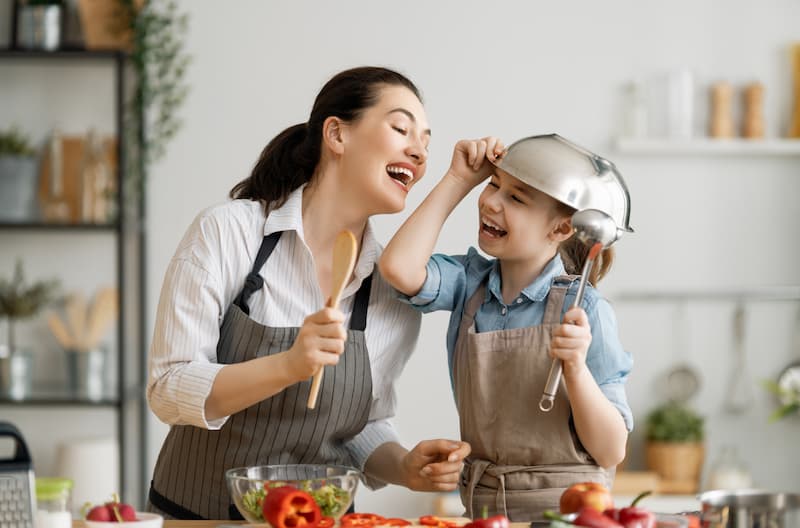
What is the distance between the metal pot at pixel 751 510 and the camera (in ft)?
3.75

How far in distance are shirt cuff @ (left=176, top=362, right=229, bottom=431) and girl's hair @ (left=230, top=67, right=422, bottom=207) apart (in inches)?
15.6

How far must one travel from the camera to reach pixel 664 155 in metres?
3.71

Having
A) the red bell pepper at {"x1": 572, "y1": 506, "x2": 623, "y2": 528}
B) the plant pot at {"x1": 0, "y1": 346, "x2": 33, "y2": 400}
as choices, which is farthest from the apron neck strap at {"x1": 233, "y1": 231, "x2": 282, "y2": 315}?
the plant pot at {"x1": 0, "y1": 346, "x2": 33, "y2": 400}

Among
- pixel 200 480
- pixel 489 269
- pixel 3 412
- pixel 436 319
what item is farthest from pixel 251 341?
pixel 3 412

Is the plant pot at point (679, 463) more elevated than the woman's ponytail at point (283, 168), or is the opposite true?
the woman's ponytail at point (283, 168)

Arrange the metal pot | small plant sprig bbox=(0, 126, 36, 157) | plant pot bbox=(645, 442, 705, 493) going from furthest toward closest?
small plant sprig bbox=(0, 126, 36, 157) < plant pot bbox=(645, 442, 705, 493) < the metal pot

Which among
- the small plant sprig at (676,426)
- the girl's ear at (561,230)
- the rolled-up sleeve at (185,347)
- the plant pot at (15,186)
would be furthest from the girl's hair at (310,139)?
the small plant sprig at (676,426)

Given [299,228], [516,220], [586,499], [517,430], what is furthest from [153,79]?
[586,499]

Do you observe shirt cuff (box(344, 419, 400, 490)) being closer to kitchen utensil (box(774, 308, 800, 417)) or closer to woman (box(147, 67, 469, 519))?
woman (box(147, 67, 469, 519))

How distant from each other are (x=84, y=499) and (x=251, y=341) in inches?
79.7

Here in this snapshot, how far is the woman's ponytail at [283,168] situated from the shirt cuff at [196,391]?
42cm

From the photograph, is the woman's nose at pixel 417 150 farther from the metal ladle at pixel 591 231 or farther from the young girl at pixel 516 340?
the metal ladle at pixel 591 231

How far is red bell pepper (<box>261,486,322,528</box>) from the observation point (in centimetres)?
129

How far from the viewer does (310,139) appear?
1916mm
